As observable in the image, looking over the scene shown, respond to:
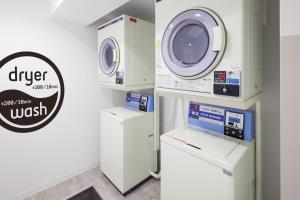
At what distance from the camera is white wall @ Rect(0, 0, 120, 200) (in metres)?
1.77

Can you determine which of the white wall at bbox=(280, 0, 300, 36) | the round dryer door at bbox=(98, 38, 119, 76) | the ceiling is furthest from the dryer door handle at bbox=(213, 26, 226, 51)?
the round dryer door at bbox=(98, 38, 119, 76)

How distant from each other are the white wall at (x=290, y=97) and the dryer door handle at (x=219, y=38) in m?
0.31

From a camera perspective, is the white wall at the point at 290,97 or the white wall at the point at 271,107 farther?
the white wall at the point at 271,107

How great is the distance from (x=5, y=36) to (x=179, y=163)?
2101 millimetres

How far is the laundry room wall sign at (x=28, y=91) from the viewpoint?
175 centimetres

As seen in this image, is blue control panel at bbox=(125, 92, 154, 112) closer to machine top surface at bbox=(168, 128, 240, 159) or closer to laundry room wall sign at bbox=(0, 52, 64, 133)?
machine top surface at bbox=(168, 128, 240, 159)

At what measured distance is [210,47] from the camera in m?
0.97

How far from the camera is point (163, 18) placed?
123 centimetres

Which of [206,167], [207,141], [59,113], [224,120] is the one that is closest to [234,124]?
[224,120]

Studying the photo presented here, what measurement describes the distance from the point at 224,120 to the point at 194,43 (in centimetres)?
66

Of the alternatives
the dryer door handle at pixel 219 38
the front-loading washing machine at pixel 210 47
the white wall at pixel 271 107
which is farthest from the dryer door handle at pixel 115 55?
the white wall at pixel 271 107

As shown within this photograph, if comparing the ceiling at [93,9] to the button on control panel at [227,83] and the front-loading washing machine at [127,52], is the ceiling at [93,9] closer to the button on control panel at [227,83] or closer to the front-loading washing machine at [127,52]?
the front-loading washing machine at [127,52]

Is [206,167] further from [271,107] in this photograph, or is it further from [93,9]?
[93,9]

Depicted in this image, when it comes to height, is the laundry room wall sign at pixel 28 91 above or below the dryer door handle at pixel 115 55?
below
